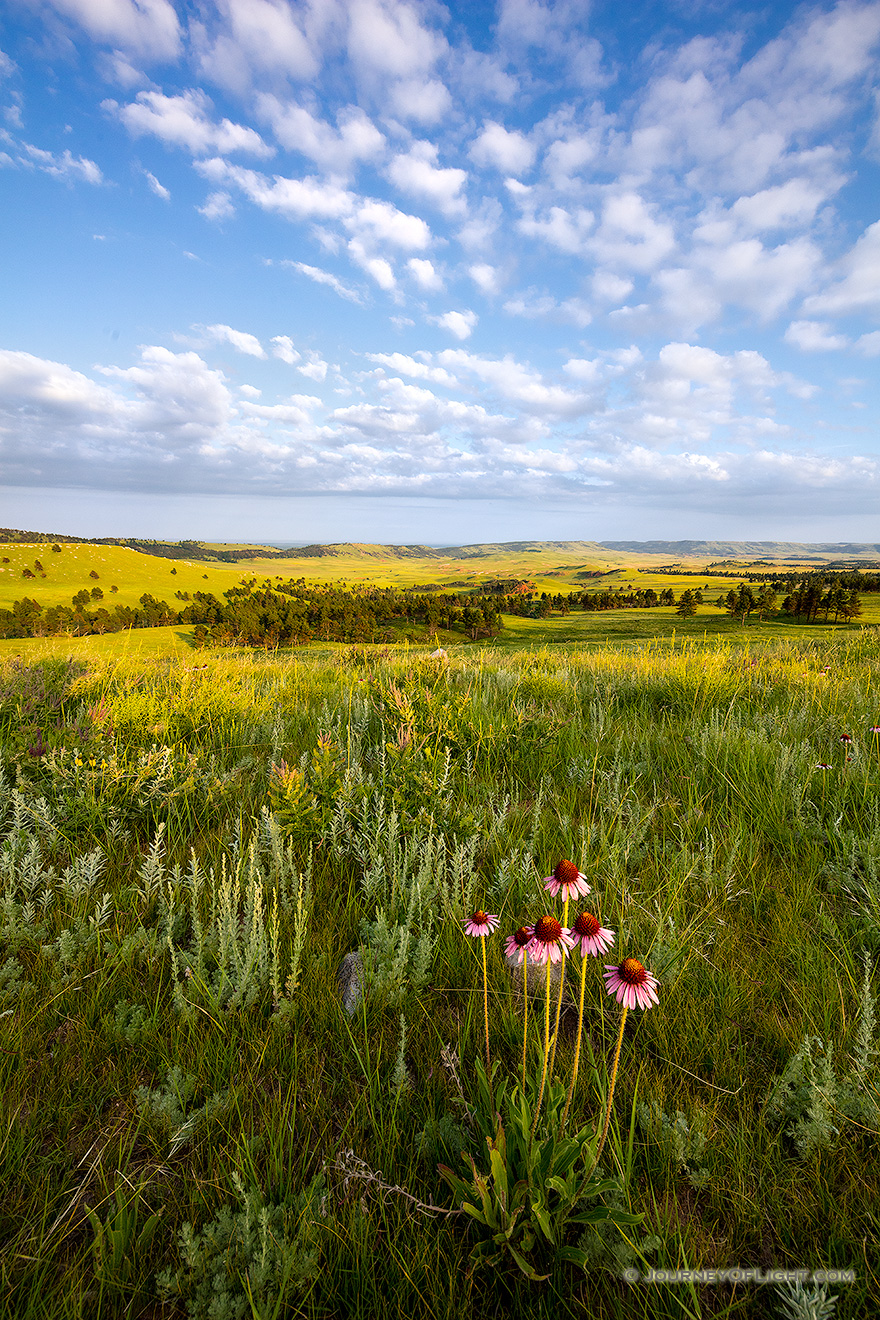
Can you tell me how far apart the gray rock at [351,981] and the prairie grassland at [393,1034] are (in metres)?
0.05

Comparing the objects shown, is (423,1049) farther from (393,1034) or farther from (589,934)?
(589,934)

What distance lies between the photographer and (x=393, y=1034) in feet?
6.70

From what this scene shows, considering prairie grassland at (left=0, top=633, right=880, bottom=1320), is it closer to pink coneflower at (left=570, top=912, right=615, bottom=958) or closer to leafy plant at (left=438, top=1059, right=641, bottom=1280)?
leafy plant at (left=438, top=1059, right=641, bottom=1280)

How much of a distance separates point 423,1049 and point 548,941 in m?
0.88

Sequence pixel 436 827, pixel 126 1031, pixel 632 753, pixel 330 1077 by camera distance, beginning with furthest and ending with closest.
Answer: pixel 632 753 → pixel 436 827 → pixel 126 1031 → pixel 330 1077

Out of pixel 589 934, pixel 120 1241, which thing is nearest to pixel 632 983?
pixel 589 934

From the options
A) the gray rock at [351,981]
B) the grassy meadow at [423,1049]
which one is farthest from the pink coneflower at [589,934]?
the gray rock at [351,981]

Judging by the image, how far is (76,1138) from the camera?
1653mm

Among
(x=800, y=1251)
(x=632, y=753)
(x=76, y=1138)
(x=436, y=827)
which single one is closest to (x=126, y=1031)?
(x=76, y=1138)

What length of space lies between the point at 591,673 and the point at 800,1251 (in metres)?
7.46

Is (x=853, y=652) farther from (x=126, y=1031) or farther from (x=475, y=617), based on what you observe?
(x=475, y=617)

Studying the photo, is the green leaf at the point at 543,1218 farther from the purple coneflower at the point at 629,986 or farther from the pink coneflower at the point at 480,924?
the pink coneflower at the point at 480,924

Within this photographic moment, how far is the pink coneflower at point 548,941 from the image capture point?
5.08 ft

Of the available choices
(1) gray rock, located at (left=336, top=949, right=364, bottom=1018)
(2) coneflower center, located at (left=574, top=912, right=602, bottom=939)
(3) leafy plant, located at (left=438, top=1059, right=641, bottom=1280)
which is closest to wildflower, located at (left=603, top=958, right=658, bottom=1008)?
(2) coneflower center, located at (left=574, top=912, right=602, bottom=939)
